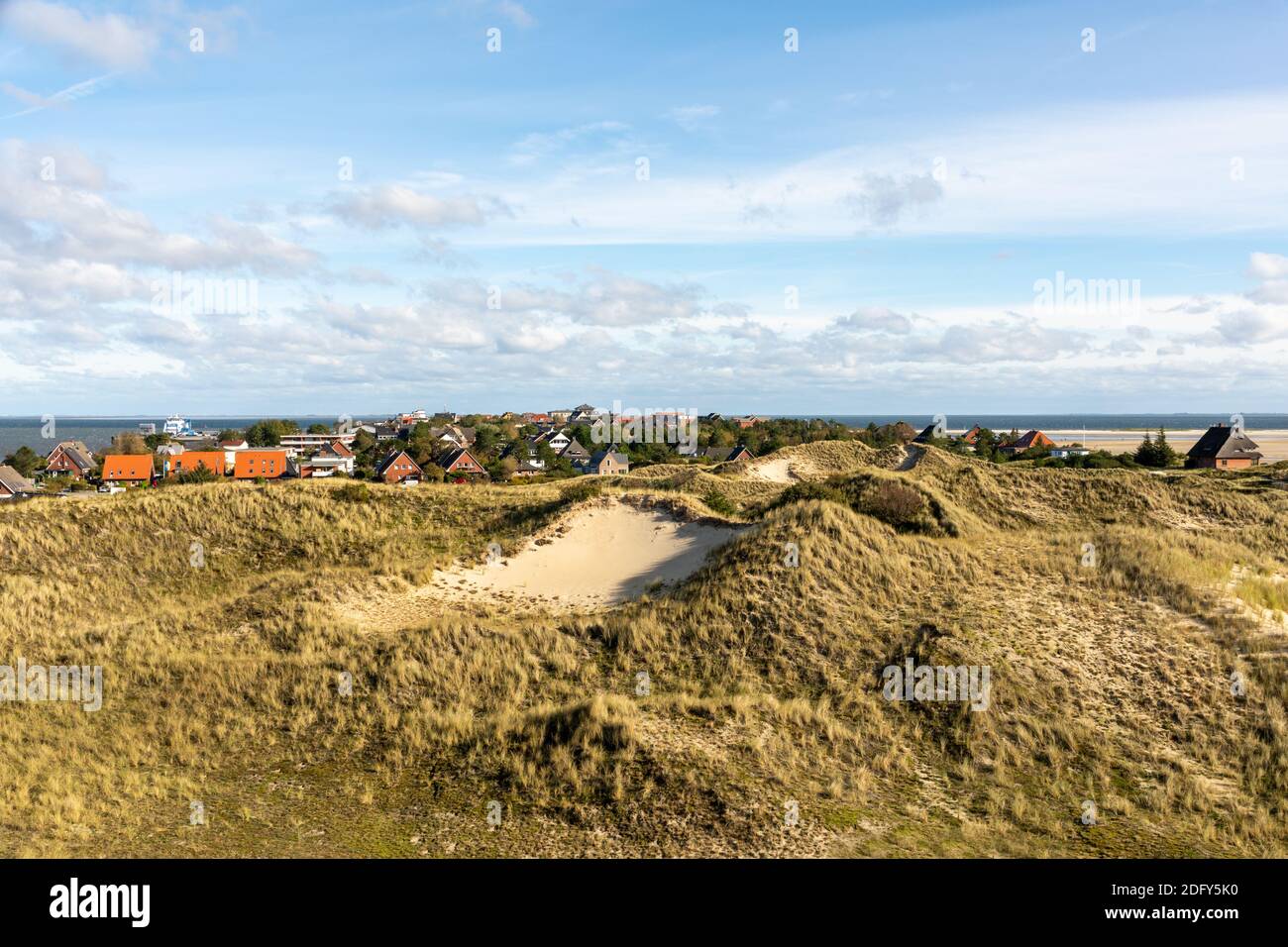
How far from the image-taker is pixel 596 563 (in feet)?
90.2

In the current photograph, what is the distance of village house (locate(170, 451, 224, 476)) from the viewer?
8295cm

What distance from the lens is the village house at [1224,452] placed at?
62672mm

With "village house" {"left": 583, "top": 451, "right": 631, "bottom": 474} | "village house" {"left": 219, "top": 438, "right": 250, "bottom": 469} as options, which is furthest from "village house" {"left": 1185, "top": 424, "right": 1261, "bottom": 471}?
"village house" {"left": 219, "top": 438, "right": 250, "bottom": 469}

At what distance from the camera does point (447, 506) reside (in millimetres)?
33906

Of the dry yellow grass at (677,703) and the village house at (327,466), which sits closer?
the dry yellow grass at (677,703)

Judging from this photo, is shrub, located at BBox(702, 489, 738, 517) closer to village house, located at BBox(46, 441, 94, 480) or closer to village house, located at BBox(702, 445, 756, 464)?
village house, located at BBox(702, 445, 756, 464)

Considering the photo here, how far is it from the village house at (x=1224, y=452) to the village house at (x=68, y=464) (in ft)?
421

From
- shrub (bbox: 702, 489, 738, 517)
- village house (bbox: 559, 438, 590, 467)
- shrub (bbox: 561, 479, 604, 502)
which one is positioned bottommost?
shrub (bbox: 702, 489, 738, 517)

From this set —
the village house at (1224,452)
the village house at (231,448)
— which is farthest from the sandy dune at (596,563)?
the village house at (231,448)

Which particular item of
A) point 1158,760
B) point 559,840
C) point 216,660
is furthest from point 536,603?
point 1158,760

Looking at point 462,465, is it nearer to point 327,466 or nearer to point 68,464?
point 327,466

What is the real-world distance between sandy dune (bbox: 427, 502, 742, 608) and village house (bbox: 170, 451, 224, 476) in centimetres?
6743

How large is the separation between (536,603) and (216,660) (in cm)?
931

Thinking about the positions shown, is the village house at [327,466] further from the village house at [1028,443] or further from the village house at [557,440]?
the village house at [1028,443]
